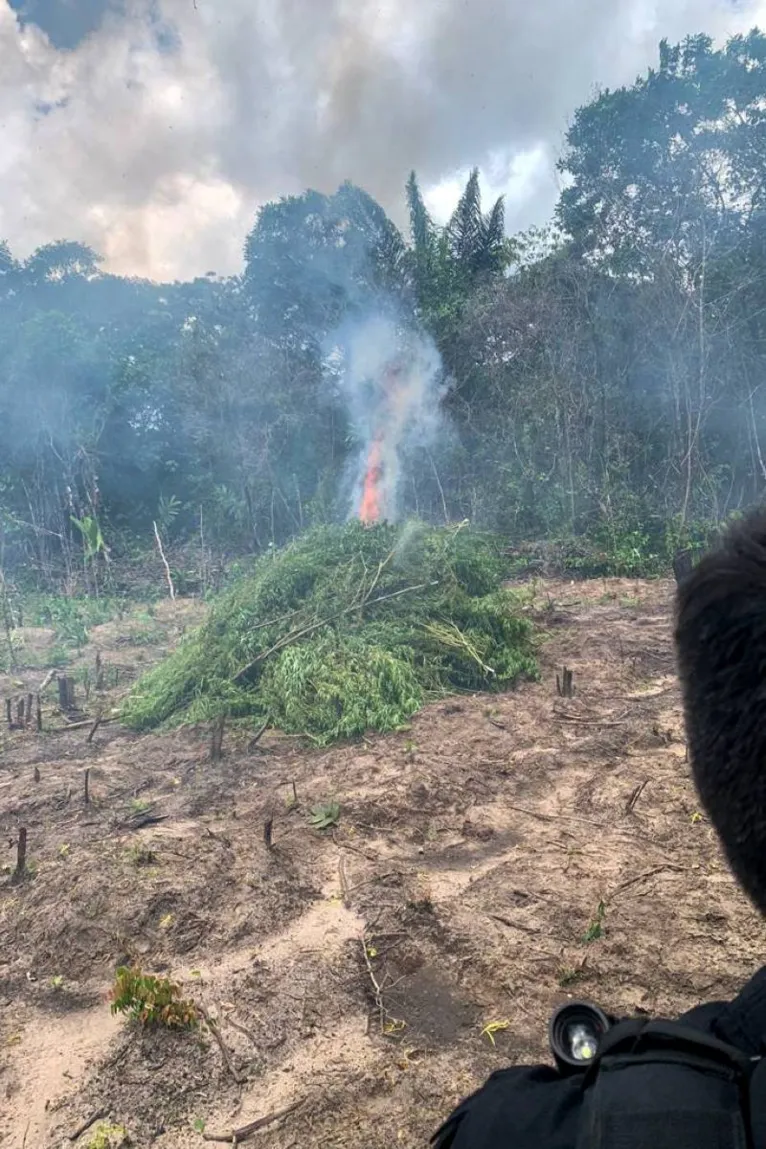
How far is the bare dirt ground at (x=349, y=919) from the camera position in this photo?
2.27m

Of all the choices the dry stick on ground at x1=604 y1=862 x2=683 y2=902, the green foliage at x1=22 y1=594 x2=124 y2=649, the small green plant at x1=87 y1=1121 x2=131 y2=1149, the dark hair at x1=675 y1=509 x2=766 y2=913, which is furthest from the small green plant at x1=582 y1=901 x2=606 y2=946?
the green foliage at x1=22 y1=594 x2=124 y2=649

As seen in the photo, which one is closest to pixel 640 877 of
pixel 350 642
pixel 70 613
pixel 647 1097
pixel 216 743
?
pixel 647 1097

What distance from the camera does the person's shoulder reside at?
0.73 metres

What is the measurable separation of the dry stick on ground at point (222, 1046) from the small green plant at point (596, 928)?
143 cm

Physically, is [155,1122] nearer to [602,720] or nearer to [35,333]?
[602,720]

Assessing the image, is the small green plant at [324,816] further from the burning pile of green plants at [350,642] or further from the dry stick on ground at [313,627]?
the dry stick on ground at [313,627]

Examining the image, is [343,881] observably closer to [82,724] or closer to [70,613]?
[82,724]

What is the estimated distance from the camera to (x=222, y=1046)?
2.42m

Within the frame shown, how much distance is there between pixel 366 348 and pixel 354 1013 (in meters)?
18.0

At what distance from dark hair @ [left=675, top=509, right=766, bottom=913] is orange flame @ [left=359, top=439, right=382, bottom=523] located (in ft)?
49.8

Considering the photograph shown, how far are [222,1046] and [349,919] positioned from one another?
832mm

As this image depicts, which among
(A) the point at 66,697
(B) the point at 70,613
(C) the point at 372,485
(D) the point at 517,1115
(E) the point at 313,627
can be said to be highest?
(C) the point at 372,485

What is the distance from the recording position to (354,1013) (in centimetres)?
257

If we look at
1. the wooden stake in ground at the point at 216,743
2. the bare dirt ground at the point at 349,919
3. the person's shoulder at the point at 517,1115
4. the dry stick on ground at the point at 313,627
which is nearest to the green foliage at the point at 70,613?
the dry stick on ground at the point at 313,627
